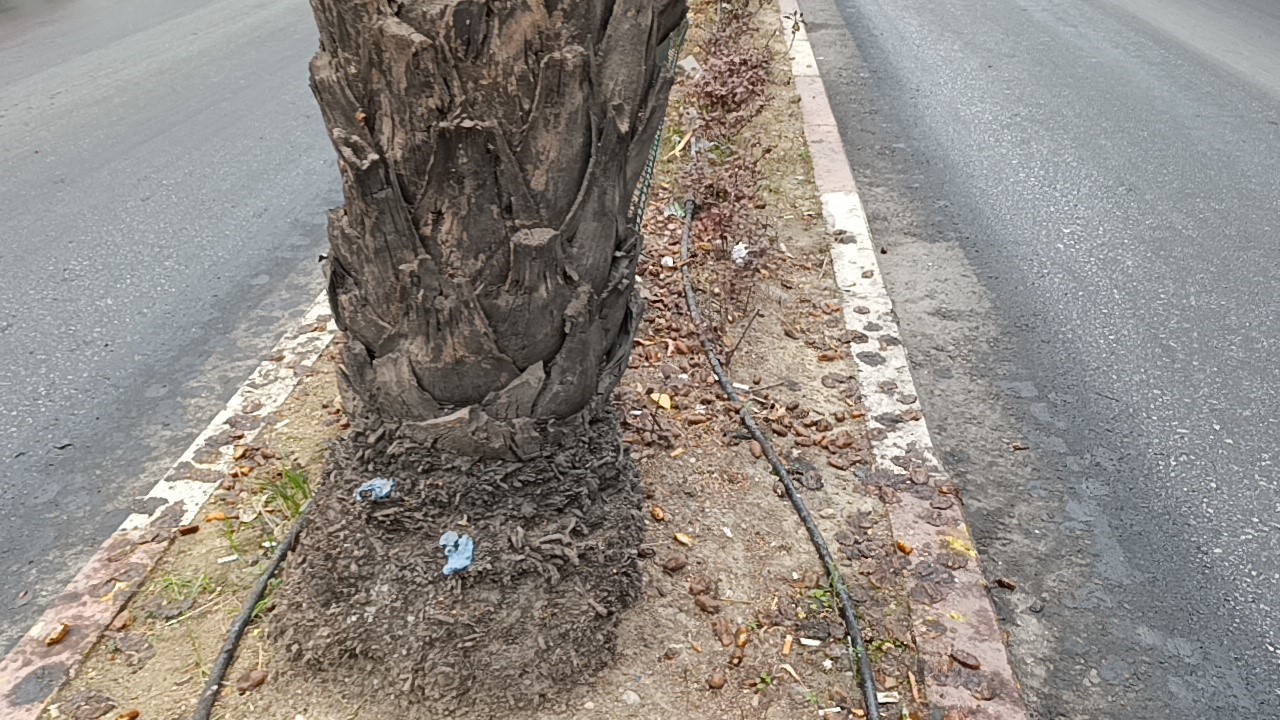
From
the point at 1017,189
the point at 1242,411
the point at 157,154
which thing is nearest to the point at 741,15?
the point at 1017,189

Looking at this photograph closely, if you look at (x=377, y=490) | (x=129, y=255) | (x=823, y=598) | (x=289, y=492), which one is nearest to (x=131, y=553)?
(x=289, y=492)

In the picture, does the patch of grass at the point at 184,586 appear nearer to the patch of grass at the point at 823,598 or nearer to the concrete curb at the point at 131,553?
the concrete curb at the point at 131,553

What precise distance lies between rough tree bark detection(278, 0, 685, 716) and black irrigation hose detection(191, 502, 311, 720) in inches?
6.1

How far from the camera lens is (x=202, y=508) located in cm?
312

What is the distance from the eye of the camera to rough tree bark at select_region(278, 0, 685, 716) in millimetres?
1846

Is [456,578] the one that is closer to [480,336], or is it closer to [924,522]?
[480,336]

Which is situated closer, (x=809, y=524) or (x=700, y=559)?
(x=700, y=559)

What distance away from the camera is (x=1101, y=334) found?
456 centimetres

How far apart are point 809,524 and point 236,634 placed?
66.5 inches

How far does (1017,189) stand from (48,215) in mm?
5821

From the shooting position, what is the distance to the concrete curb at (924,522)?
2.62 metres

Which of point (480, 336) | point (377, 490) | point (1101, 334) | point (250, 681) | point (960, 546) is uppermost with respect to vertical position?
point (480, 336)

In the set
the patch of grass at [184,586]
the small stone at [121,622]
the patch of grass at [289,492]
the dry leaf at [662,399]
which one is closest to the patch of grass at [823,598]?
the dry leaf at [662,399]

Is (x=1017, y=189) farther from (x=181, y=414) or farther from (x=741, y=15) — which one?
(x=181, y=414)
